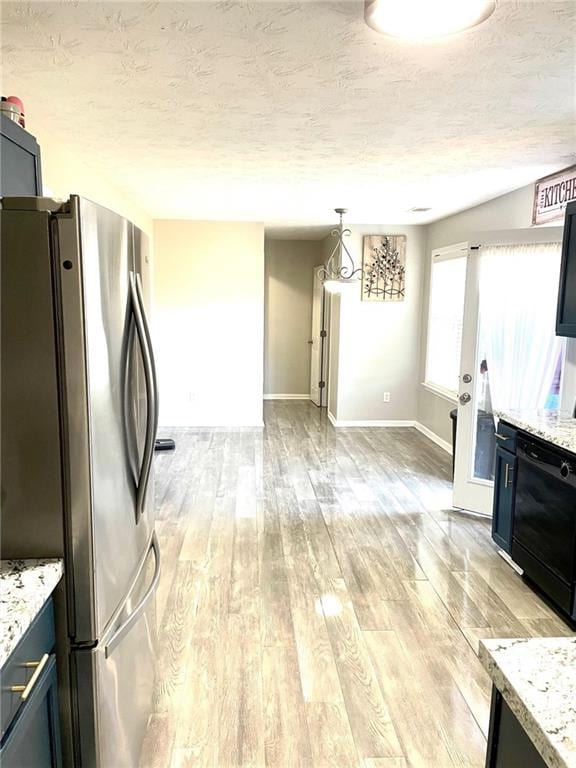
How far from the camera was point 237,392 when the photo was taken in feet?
21.8

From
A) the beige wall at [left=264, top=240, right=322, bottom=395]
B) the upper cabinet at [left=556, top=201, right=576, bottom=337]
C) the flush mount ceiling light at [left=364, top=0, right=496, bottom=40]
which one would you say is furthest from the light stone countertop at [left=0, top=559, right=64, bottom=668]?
the beige wall at [left=264, top=240, right=322, bottom=395]

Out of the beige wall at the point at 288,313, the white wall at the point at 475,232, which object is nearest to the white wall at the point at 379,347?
the white wall at the point at 475,232

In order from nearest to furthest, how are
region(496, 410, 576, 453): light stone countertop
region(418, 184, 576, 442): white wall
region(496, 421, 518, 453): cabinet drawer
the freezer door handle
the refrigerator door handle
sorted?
the freezer door handle → the refrigerator door handle → region(496, 410, 576, 453): light stone countertop → region(496, 421, 518, 453): cabinet drawer → region(418, 184, 576, 442): white wall

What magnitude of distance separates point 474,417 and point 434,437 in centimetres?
223

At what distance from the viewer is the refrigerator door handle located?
1611 mm

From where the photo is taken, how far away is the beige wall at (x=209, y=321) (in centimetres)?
635

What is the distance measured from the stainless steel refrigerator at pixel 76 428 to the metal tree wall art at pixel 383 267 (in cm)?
515

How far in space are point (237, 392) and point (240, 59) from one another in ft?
15.9

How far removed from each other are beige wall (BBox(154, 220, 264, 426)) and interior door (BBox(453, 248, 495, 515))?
305cm

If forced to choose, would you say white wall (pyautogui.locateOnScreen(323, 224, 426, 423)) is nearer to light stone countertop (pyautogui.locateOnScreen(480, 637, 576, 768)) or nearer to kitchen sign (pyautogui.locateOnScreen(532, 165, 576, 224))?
kitchen sign (pyautogui.locateOnScreen(532, 165, 576, 224))

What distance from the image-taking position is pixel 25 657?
3.86ft

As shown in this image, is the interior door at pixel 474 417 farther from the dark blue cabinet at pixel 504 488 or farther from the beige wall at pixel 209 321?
the beige wall at pixel 209 321

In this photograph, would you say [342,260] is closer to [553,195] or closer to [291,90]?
[553,195]

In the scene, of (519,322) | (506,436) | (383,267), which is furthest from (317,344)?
(506,436)
